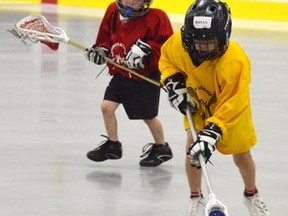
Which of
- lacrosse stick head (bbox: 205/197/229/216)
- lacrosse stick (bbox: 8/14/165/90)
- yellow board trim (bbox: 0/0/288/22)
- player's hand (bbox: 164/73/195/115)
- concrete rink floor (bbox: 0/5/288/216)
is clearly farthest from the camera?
yellow board trim (bbox: 0/0/288/22)

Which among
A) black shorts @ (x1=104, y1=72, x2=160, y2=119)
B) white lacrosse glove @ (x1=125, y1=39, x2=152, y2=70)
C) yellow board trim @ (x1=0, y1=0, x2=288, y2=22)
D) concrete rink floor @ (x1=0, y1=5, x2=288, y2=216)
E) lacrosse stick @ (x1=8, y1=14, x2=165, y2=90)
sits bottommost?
yellow board trim @ (x1=0, y1=0, x2=288, y2=22)

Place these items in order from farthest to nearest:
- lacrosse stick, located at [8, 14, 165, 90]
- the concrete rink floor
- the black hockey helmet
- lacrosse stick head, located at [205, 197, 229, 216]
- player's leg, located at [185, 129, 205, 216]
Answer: lacrosse stick, located at [8, 14, 165, 90]
the concrete rink floor
player's leg, located at [185, 129, 205, 216]
the black hockey helmet
lacrosse stick head, located at [205, 197, 229, 216]

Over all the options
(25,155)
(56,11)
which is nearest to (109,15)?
(25,155)

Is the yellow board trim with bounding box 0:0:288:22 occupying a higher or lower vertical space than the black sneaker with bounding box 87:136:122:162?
lower

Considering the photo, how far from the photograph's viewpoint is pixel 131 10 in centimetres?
535

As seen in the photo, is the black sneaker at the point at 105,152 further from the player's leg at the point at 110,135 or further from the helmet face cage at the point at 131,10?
the helmet face cage at the point at 131,10

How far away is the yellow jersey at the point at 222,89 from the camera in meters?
4.05

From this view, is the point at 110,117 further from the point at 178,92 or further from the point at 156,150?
the point at 178,92

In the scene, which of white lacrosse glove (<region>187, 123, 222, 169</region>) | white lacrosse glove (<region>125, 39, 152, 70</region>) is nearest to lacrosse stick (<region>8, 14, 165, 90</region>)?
white lacrosse glove (<region>125, 39, 152, 70</region>)

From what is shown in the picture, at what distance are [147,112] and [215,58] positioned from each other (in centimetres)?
147

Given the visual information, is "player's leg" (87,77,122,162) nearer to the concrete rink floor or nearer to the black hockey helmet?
the concrete rink floor

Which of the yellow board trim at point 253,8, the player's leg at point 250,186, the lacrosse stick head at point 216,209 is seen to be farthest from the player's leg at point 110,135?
the yellow board trim at point 253,8

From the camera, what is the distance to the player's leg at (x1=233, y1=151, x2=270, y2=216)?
14.1 feet

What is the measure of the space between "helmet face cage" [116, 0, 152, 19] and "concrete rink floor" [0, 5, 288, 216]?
0.77m
